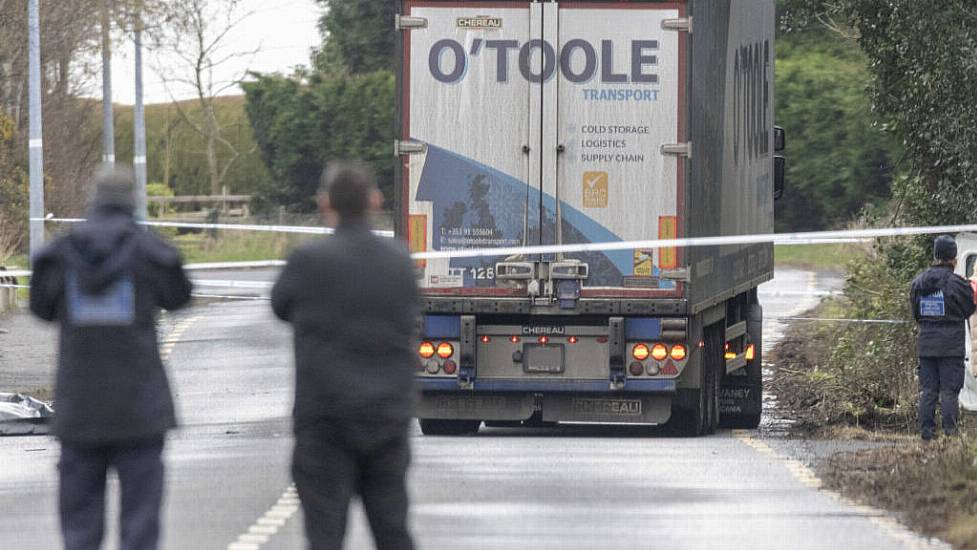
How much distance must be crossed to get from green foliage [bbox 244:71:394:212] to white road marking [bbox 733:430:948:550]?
34.7 meters

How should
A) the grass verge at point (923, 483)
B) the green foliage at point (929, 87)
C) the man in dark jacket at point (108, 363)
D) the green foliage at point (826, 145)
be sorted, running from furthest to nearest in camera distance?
the green foliage at point (826, 145) → the green foliage at point (929, 87) → the grass verge at point (923, 483) → the man in dark jacket at point (108, 363)

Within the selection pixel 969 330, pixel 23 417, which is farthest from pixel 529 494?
pixel 23 417

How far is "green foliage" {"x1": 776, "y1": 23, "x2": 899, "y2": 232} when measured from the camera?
47.8 meters

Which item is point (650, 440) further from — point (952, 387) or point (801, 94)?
point (801, 94)

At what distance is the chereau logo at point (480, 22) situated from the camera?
14.7 metres

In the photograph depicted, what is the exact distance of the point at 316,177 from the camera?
164 feet

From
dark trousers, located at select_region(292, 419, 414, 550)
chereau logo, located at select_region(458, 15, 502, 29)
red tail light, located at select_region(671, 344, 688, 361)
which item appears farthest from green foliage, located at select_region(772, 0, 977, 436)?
dark trousers, located at select_region(292, 419, 414, 550)

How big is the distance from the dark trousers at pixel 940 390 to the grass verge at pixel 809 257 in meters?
29.1

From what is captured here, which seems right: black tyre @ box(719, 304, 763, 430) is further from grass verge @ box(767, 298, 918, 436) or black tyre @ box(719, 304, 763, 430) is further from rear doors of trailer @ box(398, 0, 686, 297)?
rear doors of trailer @ box(398, 0, 686, 297)

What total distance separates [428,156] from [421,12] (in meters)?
1.03

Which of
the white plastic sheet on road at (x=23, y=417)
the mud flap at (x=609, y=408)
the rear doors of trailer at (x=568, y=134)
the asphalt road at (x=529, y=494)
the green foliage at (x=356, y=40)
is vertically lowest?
the white plastic sheet on road at (x=23, y=417)

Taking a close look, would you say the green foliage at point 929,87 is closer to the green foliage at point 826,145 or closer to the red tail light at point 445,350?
the red tail light at point 445,350

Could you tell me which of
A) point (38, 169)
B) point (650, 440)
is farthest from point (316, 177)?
point (650, 440)

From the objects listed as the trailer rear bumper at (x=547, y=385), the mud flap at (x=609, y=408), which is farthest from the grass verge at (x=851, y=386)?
the trailer rear bumper at (x=547, y=385)
